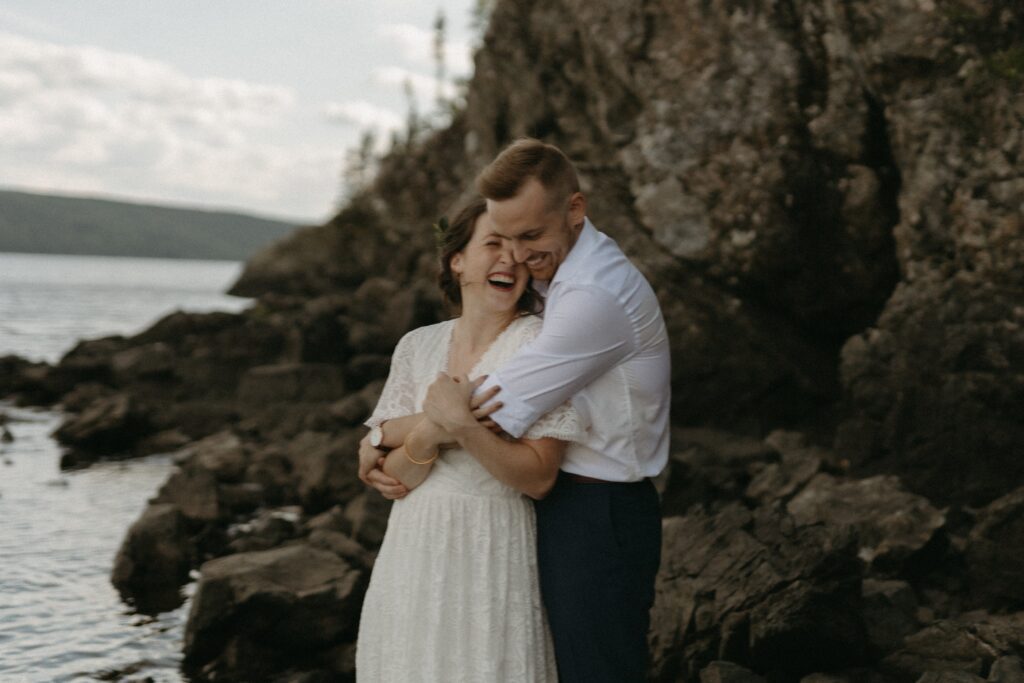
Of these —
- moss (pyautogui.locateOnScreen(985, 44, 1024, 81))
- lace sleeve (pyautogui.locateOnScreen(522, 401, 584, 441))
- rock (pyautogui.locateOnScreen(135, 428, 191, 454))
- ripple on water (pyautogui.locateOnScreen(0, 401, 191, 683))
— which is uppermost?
moss (pyautogui.locateOnScreen(985, 44, 1024, 81))

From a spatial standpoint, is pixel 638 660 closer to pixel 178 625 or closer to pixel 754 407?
pixel 178 625

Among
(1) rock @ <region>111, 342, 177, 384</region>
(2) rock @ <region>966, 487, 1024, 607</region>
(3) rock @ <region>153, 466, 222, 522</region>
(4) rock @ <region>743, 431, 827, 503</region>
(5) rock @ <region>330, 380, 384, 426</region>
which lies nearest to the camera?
(2) rock @ <region>966, 487, 1024, 607</region>

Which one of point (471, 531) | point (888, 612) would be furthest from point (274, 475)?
point (471, 531)

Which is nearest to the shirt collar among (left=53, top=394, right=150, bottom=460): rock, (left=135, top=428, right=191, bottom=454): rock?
(left=135, top=428, right=191, bottom=454): rock

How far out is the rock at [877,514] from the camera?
26.3ft

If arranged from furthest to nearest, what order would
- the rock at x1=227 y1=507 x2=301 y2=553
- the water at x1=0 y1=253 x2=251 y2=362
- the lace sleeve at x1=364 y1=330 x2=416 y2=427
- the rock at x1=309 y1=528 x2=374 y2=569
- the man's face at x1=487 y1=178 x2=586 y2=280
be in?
the water at x1=0 y1=253 x2=251 y2=362 → the rock at x1=227 y1=507 x2=301 y2=553 → the rock at x1=309 y1=528 x2=374 y2=569 → the lace sleeve at x1=364 y1=330 x2=416 y2=427 → the man's face at x1=487 y1=178 x2=586 y2=280

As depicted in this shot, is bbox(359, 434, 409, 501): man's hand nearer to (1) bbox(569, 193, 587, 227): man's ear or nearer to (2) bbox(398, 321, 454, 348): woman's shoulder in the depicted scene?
(2) bbox(398, 321, 454, 348): woman's shoulder

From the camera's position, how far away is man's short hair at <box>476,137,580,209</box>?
12.4ft

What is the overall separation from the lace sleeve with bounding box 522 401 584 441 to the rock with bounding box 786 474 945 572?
4.31m

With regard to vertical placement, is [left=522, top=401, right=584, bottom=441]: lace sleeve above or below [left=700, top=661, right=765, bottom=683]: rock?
above

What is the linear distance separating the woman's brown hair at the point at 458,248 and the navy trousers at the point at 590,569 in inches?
24.1

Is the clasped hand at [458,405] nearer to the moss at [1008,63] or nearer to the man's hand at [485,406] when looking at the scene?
the man's hand at [485,406]

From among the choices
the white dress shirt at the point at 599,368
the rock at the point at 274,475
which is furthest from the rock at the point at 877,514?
the rock at the point at 274,475

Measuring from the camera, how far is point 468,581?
3.88m
